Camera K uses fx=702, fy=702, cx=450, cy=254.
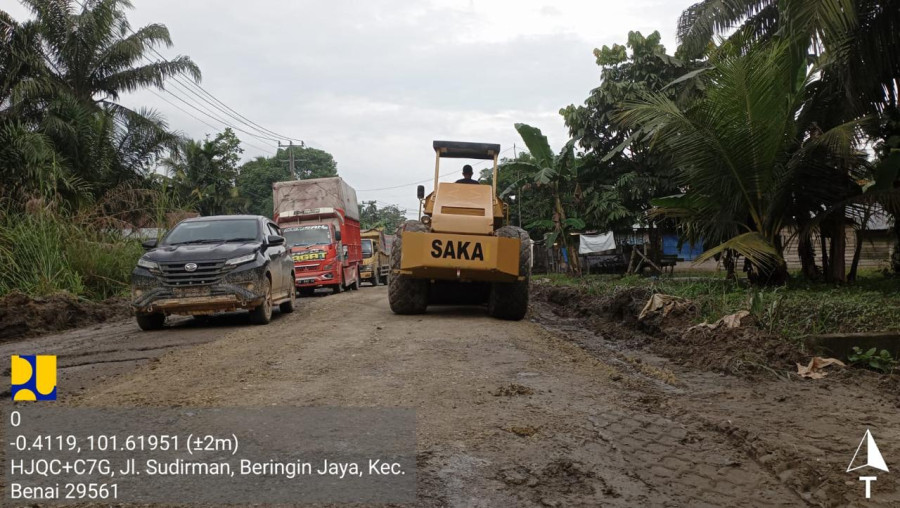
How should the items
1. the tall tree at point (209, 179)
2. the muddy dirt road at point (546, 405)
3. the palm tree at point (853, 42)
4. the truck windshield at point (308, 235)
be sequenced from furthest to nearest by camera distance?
1. the tall tree at point (209, 179)
2. the truck windshield at point (308, 235)
3. the palm tree at point (853, 42)
4. the muddy dirt road at point (546, 405)

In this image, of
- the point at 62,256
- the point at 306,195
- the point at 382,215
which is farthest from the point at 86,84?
the point at 382,215

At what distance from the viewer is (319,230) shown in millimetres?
20734

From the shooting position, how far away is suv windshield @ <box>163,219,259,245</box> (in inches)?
441

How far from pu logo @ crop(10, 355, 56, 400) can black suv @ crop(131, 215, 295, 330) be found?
9.62 feet

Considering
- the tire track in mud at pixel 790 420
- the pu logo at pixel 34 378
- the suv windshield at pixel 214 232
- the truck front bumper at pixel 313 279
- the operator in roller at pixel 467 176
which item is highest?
the operator in roller at pixel 467 176

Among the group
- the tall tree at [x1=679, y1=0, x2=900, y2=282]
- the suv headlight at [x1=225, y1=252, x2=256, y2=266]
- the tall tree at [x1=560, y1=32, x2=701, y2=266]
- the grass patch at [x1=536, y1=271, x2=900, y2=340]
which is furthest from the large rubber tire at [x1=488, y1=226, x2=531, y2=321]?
the tall tree at [x1=560, y1=32, x2=701, y2=266]

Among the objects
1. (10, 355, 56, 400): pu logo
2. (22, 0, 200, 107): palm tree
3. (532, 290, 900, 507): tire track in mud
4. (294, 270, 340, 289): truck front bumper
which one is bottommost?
(532, 290, 900, 507): tire track in mud

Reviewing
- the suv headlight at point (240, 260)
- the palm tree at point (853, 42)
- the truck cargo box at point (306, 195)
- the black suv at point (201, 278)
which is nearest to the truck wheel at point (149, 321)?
the black suv at point (201, 278)

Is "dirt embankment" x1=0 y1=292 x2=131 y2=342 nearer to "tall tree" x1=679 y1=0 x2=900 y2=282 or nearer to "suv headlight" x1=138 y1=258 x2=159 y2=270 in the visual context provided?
"suv headlight" x1=138 y1=258 x2=159 y2=270

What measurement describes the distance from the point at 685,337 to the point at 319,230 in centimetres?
1420

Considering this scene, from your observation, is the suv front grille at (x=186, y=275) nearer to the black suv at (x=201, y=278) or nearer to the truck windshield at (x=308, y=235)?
the black suv at (x=201, y=278)

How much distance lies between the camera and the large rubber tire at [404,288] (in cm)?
1152

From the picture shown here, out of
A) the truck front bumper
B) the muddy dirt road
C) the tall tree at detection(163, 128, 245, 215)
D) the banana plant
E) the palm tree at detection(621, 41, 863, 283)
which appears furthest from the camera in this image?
the tall tree at detection(163, 128, 245, 215)

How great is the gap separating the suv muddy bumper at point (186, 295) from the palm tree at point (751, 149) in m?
7.25
